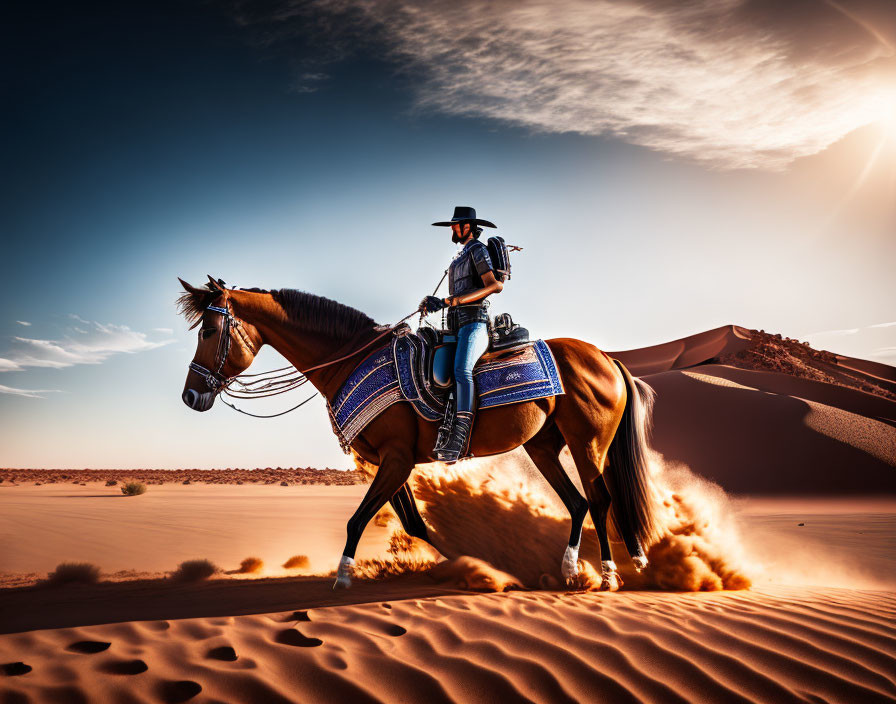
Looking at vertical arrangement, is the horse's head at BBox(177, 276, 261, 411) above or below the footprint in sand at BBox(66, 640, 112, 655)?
above

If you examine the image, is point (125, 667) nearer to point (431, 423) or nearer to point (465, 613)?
point (465, 613)

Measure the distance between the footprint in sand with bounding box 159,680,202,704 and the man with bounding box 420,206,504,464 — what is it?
283cm

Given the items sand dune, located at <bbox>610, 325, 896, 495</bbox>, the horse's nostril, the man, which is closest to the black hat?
the man

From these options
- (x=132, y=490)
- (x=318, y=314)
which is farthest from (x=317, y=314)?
(x=132, y=490)

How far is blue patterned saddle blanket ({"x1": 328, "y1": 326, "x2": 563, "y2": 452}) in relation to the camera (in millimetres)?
5488

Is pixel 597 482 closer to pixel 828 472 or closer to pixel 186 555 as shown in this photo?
pixel 186 555

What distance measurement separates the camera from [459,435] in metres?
5.39

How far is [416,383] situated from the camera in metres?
5.50

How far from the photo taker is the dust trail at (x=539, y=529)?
5684mm

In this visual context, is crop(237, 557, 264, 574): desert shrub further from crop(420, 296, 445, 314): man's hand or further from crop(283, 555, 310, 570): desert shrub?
crop(420, 296, 445, 314): man's hand

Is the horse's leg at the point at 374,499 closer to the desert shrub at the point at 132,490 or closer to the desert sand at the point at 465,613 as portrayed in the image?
the desert sand at the point at 465,613

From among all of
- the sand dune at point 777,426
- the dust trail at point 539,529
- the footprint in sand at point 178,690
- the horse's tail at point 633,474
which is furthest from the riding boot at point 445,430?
the sand dune at point 777,426

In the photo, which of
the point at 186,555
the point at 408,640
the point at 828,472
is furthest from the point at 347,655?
the point at 828,472

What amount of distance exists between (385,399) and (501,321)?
1578 millimetres
